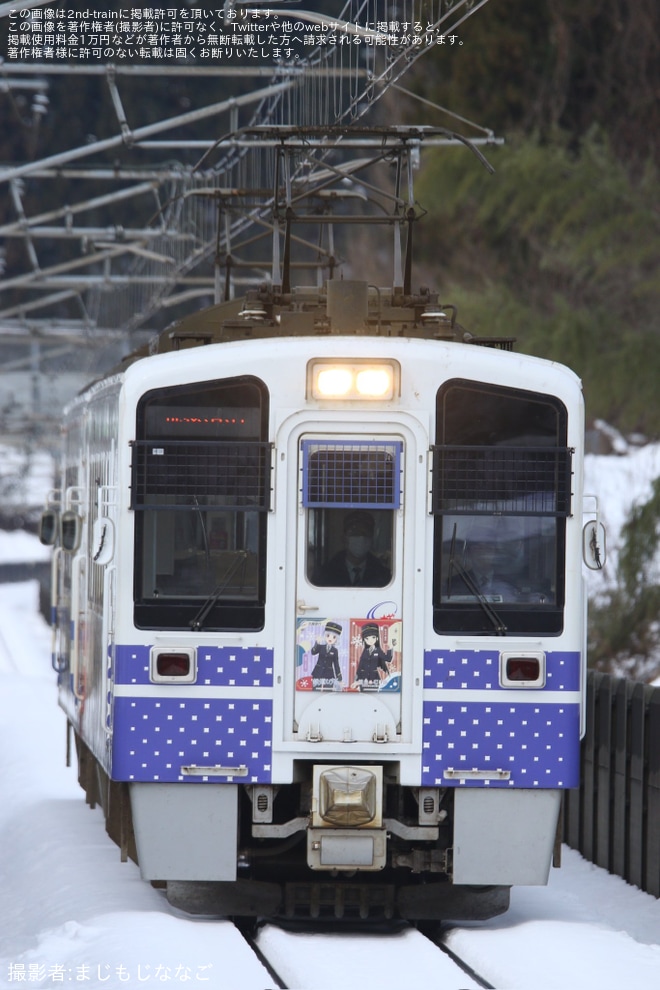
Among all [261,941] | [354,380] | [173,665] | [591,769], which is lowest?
[261,941]

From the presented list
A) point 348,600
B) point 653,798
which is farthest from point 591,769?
point 348,600

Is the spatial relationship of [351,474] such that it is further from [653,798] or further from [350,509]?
[653,798]

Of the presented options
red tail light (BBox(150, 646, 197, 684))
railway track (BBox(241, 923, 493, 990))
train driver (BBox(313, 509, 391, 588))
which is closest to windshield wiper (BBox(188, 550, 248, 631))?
red tail light (BBox(150, 646, 197, 684))

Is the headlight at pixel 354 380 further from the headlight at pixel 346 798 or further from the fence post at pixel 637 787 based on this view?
the fence post at pixel 637 787

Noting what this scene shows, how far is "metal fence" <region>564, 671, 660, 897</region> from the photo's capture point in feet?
32.4

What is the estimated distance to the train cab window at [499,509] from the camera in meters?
8.20

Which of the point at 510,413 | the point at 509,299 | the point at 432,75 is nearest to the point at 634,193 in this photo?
the point at 509,299

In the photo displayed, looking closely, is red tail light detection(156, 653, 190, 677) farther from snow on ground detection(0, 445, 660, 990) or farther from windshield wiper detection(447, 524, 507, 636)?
windshield wiper detection(447, 524, 507, 636)

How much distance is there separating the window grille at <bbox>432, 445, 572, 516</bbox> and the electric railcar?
11 mm

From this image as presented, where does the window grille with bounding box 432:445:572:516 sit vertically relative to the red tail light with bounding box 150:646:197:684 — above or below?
above

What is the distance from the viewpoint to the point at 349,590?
8.13m

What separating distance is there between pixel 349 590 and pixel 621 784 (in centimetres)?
311

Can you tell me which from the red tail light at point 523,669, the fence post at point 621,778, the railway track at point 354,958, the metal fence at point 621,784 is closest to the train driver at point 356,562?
the red tail light at point 523,669

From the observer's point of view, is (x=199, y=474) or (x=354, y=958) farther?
(x=199, y=474)
